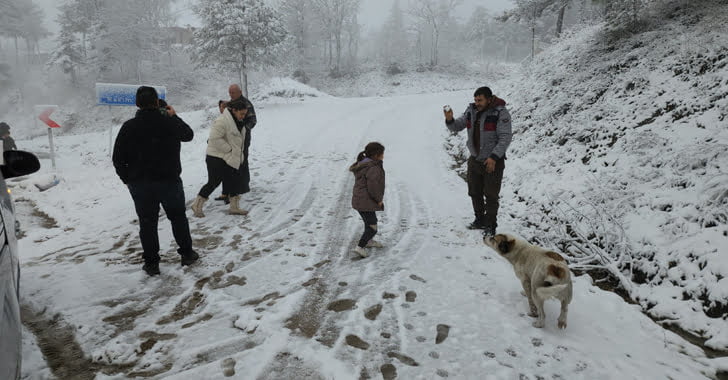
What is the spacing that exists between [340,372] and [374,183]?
254cm

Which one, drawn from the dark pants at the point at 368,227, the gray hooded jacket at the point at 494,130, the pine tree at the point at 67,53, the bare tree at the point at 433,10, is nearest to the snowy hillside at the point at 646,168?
the gray hooded jacket at the point at 494,130

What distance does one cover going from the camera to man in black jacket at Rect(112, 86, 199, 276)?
377 cm

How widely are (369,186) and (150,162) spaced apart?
2.60 m

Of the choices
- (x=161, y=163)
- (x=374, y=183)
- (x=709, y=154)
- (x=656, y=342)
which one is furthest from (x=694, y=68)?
(x=161, y=163)

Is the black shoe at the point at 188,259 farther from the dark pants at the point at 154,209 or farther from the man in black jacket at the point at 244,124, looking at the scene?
the man in black jacket at the point at 244,124

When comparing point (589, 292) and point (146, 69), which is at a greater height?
point (146, 69)

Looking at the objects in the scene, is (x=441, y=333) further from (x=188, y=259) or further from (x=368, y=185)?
(x=188, y=259)

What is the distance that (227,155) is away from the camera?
6.14m

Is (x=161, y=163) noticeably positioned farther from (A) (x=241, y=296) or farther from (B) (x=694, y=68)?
(B) (x=694, y=68)

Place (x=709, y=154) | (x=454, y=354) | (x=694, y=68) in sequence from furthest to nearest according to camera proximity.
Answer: (x=694, y=68), (x=709, y=154), (x=454, y=354)

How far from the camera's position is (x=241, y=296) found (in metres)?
3.77

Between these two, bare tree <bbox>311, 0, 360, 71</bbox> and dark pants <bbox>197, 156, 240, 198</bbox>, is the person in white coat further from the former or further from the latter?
bare tree <bbox>311, 0, 360, 71</bbox>

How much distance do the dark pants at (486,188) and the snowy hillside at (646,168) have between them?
752 mm

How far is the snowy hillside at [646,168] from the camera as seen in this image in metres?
3.69
